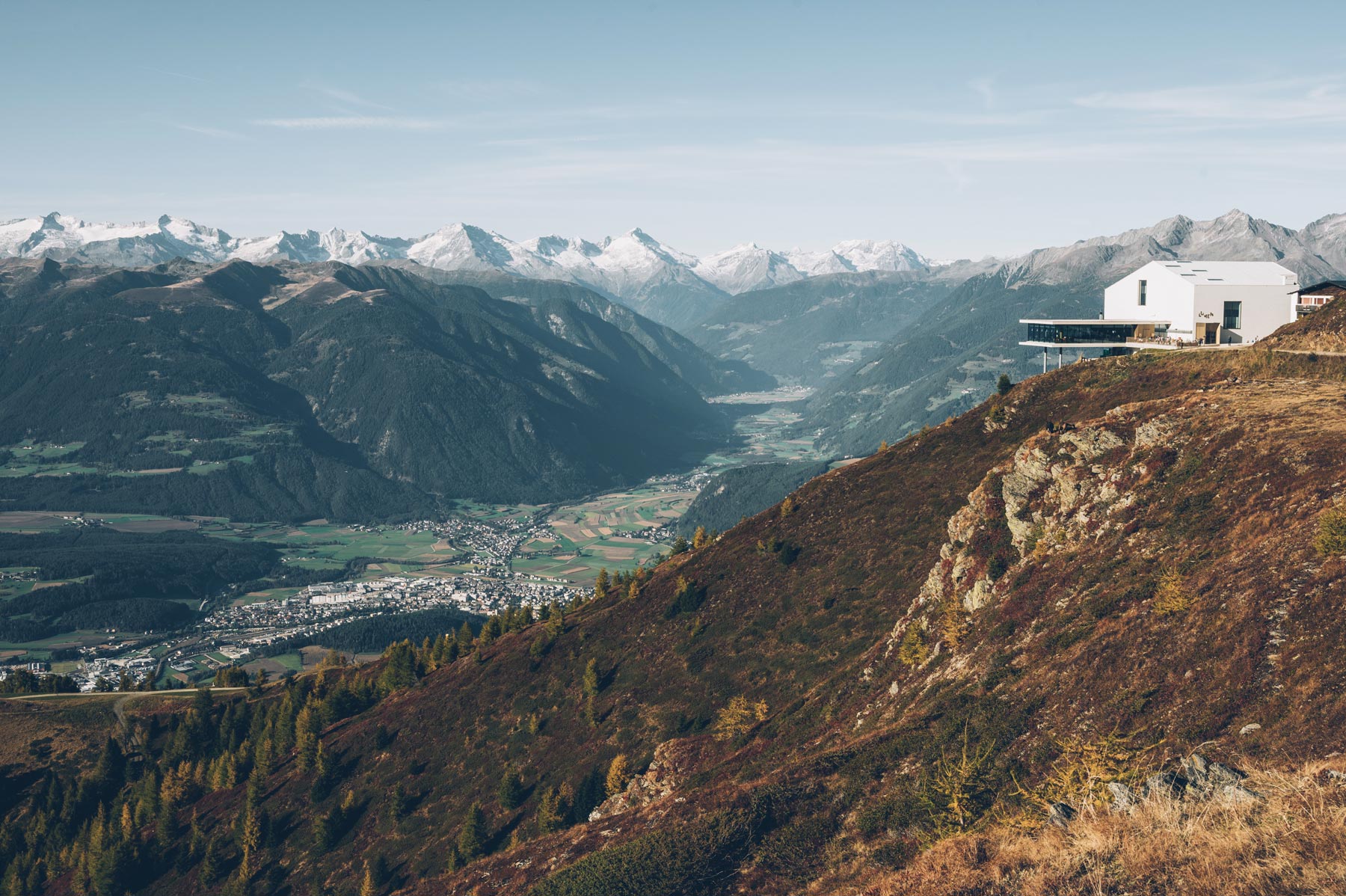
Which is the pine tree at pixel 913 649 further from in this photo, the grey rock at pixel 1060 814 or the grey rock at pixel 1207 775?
the grey rock at pixel 1207 775

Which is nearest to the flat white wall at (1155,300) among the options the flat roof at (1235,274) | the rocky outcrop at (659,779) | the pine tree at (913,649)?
the flat roof at (1235,274)

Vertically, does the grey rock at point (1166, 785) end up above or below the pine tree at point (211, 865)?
above

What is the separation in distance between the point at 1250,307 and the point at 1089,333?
22739 millimetres

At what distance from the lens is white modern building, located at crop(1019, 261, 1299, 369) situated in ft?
399

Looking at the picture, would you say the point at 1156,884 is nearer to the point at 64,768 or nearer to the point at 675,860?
the point at 675,860

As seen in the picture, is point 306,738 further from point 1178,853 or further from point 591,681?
point 1178,853

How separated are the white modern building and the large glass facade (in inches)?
4.8

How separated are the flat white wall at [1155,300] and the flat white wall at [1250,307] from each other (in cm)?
202

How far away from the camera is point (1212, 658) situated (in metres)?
45.3

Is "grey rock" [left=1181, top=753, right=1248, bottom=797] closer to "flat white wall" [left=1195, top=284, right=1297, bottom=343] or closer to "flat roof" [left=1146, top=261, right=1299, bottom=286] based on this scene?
"flat white wall" [left=1195, top=284, right=1297, bottom=343]

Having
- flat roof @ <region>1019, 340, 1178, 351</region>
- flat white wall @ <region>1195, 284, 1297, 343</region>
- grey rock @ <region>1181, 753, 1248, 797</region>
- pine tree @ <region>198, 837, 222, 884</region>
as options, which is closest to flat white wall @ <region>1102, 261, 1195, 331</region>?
flat white wall @ <region>1195, 284, 1297, 343</region>

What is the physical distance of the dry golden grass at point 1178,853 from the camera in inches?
1048

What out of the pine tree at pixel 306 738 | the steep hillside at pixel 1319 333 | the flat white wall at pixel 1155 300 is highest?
the flat white wall at pixel 1155 300

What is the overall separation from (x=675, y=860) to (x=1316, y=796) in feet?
111
